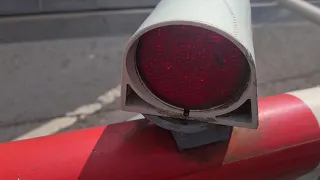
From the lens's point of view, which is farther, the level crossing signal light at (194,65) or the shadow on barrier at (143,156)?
the shadow on barrier at (143,156)

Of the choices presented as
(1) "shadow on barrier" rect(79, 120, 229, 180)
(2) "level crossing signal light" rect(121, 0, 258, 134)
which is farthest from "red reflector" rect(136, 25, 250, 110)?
(1) "shadow on barrier" rect(79, 120, 229, 180)

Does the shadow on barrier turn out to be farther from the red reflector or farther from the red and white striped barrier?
the red reflector

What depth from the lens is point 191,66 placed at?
58cm

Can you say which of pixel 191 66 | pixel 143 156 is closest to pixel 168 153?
pixel 143 156

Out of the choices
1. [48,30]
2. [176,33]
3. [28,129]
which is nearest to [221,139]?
[176,33]

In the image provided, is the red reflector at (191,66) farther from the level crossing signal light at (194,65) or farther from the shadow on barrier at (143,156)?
the shadow on barrier at (143,156)

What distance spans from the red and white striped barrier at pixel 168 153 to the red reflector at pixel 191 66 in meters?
0.11

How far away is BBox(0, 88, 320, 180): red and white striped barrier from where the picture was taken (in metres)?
0.65

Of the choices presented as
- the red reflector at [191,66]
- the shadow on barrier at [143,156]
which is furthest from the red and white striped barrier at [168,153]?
the red reflector at [191,66]

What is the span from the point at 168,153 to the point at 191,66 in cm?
17

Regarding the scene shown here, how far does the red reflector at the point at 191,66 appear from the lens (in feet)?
1.84

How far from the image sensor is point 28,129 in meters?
1.15

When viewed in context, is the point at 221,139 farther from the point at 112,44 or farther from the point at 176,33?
the point at 112,44

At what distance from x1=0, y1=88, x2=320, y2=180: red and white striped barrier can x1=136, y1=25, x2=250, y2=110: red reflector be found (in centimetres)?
11
